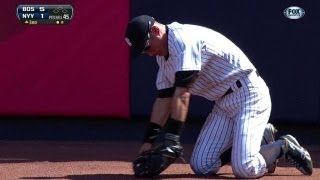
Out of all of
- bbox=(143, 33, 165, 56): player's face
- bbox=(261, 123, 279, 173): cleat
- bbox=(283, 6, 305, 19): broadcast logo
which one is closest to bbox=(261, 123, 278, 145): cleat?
bbox=(261, 123, 279, 173): cleat

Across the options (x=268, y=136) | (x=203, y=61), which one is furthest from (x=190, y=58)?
(x=268, y=136)

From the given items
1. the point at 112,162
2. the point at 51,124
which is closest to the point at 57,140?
the point at 51,124

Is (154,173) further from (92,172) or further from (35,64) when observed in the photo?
(35,64)

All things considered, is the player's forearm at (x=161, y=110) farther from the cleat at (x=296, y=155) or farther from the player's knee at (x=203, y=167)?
the cleat at (x=296, y=155)

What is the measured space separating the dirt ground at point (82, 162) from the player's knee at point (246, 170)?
7.4 inches

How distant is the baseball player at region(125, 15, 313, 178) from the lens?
5.61m

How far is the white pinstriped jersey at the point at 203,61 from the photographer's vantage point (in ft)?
18.5

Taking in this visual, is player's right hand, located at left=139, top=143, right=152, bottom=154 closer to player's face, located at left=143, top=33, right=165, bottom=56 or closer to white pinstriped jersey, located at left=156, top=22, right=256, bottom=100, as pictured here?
white pinstriped jersey, located at left=156, top=22, right=256, bottom=100

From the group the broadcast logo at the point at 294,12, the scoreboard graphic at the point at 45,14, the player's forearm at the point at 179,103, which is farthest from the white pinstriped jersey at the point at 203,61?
the scoreboard graphic at the point at 45,14

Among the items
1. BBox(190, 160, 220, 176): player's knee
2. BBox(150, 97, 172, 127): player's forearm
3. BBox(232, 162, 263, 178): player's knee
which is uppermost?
BBox(150, 97, 172, 127): player's forearm

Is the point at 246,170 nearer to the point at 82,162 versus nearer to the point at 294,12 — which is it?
the point at 82,162

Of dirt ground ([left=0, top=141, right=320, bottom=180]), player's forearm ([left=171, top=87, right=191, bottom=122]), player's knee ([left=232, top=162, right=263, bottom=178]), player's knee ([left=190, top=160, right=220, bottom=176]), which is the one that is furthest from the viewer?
dirt ground ([left=0, top=141, right=320, bottom=180])

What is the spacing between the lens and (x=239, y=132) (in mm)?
5957

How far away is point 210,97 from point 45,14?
7.69 ft
